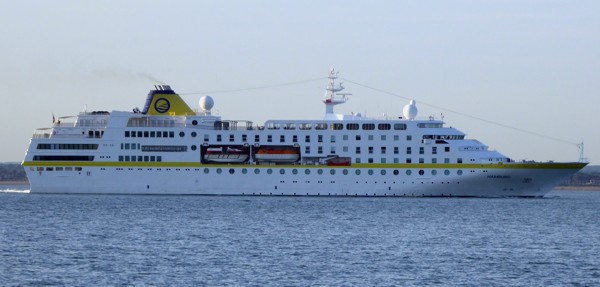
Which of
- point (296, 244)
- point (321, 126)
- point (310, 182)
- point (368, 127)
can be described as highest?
point (321, 126)

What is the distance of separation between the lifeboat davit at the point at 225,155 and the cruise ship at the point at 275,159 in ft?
0.25

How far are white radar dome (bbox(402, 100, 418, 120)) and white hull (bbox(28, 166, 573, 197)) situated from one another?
531 centimetres

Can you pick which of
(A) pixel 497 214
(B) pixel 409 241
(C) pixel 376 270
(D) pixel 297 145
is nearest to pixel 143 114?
(D) pixel 297 145

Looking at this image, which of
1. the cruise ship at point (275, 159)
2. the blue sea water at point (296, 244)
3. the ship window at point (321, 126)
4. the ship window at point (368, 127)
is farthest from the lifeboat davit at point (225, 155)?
the blue sea water at point (296, 244)

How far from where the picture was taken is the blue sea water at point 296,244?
128 ft

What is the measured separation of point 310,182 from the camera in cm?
8594

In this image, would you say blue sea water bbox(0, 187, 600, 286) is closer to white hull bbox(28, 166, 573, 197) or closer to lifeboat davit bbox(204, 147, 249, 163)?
white hull bbox(28, 166, 573, 197)

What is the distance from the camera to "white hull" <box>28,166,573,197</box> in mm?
85188

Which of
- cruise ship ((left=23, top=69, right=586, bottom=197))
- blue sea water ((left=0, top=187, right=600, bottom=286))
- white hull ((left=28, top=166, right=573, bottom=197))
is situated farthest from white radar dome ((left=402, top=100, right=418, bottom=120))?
blue sea water ((left=0, top=187, right=600, bottom=286))

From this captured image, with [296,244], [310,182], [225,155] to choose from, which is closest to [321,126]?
[310,182]

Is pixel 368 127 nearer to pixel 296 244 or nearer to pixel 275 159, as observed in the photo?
pixel 275 159

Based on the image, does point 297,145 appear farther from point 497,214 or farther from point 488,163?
point 497,214

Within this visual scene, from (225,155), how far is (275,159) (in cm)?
382

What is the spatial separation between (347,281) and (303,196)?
161 feet
